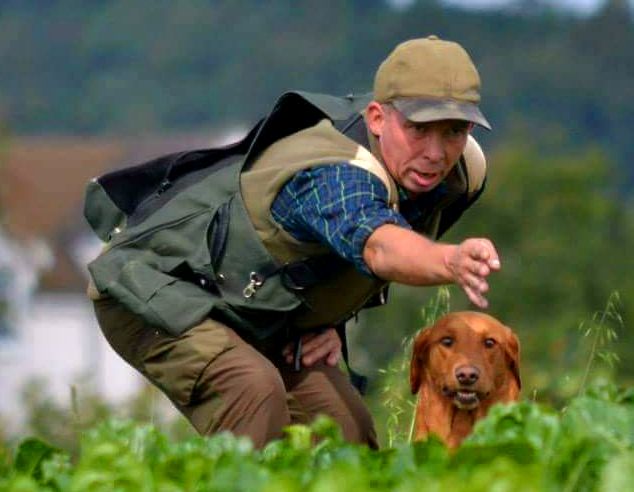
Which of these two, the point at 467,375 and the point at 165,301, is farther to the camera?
the point at 467,375

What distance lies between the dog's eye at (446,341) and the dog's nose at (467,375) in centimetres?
13

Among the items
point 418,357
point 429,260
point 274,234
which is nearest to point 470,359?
point 418,357

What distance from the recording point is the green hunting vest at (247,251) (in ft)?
27.0

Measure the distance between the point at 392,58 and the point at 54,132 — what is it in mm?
119001

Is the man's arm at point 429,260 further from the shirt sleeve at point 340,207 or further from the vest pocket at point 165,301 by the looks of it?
the vest pocket at point 165,301

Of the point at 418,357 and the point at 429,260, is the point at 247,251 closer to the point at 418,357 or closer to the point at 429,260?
the point at 418,357

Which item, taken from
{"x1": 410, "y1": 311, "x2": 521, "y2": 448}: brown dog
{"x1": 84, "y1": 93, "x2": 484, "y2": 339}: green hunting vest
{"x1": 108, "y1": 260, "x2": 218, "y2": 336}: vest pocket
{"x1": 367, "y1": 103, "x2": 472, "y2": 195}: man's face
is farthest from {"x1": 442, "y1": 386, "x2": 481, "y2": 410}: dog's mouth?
{"x1": 108, "y1": 260, "x2": 218, "y2": 336}: vest pocket

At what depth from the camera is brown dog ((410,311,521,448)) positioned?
8.38m

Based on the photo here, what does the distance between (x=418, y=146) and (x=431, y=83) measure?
0.19 metres

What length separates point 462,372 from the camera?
837 centimetres

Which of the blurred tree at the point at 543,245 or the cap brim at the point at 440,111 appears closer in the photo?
the cap brim at the point at 440,111

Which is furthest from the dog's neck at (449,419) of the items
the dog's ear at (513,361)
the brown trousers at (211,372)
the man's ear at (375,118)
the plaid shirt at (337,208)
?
the man's ear at (375,118)

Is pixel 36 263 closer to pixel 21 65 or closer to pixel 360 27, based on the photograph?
pixel 21 65

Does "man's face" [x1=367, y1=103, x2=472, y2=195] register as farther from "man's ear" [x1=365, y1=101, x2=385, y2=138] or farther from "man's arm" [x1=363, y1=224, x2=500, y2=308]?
"man's arm" [x1=363, y1=224, x2=500, y2=308]
